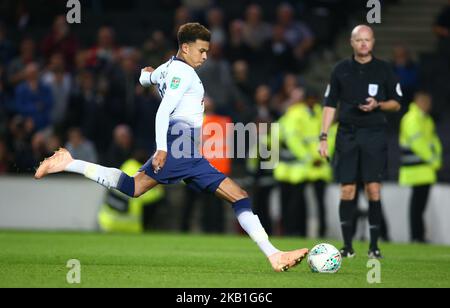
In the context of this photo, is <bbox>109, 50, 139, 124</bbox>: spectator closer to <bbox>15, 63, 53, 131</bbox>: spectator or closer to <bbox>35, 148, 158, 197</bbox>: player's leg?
<bbox>15, 63, 53, 131</bbox>: spectator

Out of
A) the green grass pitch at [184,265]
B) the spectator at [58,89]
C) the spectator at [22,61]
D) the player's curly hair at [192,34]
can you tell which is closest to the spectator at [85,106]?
the spectator at [58,89]

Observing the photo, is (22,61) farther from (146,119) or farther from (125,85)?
(146,119)

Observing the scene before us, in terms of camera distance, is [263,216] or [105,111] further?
[105,111]

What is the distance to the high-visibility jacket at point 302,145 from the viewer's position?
58.3ft

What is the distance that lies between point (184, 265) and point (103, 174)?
1.26 metres

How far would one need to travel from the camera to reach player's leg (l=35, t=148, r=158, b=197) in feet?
33.2

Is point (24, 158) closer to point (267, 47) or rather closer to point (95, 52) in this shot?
point (95, 52)

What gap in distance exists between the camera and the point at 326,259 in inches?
390

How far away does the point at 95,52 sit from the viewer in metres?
21.0

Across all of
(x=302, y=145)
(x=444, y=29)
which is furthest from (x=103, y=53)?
(x=444, y=29)
